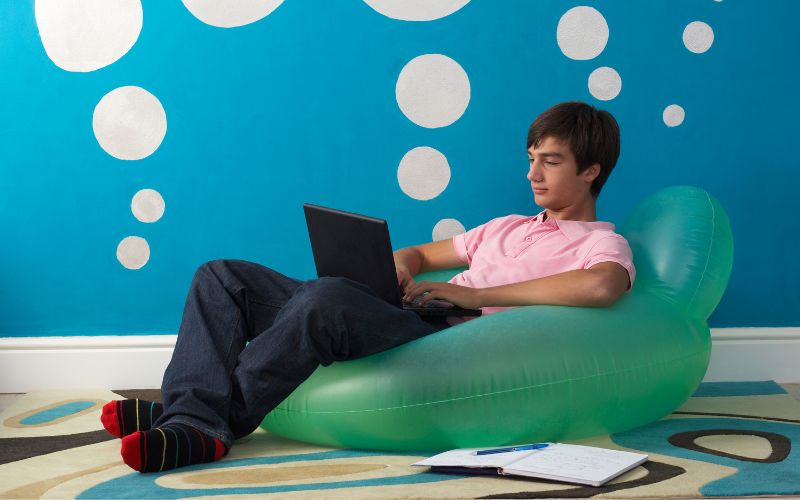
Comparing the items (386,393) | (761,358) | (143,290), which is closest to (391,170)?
(143,290)

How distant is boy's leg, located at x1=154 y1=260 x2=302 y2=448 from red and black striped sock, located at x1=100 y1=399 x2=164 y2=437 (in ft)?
0.44

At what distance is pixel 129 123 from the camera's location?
3.12m

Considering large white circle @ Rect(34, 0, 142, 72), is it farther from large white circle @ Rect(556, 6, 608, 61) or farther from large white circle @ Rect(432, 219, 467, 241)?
large white circle @ Rect(556, 6, 608, 61)

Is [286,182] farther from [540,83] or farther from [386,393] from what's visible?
[386,393]

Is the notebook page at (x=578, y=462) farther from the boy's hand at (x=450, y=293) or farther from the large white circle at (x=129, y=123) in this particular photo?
the large white circle at (x=129, y=123)

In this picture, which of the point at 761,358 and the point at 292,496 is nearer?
the point at 292,496

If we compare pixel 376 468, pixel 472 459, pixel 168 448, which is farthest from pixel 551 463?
pixel 168 448

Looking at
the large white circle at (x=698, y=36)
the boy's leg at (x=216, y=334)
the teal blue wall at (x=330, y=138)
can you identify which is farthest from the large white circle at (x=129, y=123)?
the large white circle at (x=698, y=36)

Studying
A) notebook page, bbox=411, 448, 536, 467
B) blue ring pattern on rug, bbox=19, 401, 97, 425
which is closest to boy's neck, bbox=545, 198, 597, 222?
notebook page, bbox=411, 448, 536, 467

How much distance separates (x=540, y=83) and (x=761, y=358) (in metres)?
1.16

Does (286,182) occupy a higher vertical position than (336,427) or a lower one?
higher

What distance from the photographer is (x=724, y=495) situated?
70.6 inches

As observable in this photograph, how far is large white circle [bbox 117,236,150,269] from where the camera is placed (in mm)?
3148

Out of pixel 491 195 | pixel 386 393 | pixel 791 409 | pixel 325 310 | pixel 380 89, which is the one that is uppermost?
pixel 380 89
